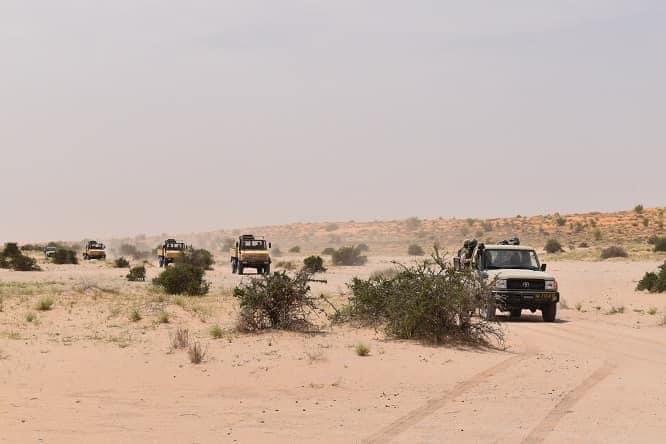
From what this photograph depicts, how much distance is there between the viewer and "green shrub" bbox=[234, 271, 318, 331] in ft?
56.2

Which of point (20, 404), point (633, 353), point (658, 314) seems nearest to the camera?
point (20, 404)

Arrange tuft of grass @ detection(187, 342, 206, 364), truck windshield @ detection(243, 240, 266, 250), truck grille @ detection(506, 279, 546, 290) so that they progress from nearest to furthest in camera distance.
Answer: tuft of grass @ detection(187, 342, 206, 364), truck grille @ detection(506, 279, 546, 290), truck windshield @ detection(243, 240, 266, 250)

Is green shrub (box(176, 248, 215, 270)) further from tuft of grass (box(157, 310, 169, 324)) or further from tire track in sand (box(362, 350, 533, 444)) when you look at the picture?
tire track in sand (box(362, 350, 533, 444))

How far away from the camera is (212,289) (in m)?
33.7

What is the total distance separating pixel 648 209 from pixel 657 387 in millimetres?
86514

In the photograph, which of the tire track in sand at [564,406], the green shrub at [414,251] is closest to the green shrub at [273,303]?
the tire track in sand at [564,406]

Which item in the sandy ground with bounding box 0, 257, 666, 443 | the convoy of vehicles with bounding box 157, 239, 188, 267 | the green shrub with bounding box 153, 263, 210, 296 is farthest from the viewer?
the convoy of vehicles with bounding box 157, 239, 188, 267

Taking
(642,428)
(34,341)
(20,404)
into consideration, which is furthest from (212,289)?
(642,428)

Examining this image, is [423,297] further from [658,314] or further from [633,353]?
[658,314]

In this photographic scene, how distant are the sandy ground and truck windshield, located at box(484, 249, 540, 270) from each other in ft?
9.62

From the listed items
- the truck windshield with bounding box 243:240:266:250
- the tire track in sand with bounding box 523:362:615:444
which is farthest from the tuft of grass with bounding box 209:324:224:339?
the truck windshield with bounding box 243:240:266:250

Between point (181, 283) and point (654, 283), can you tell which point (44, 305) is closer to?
point (181, 283)

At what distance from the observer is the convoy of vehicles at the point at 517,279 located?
21.5m

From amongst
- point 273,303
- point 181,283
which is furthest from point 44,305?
point 181,283
